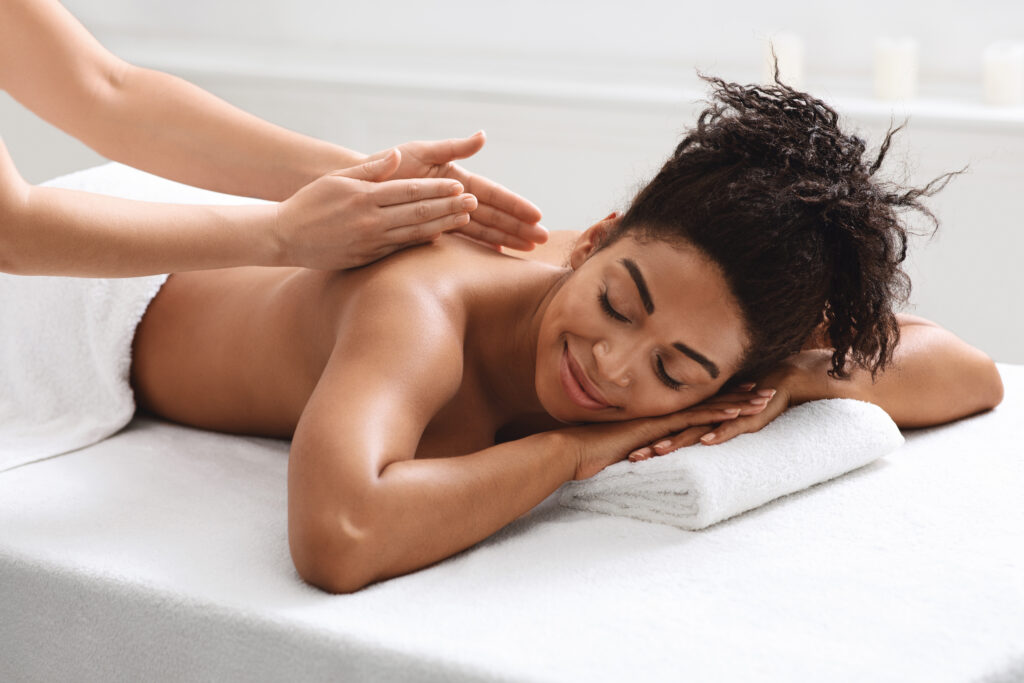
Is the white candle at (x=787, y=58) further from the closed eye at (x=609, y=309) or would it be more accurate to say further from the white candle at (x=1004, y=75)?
the closed eye at (x=609, y=309)

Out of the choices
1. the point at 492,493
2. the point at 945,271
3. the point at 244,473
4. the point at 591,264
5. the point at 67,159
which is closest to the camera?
the point at 492,493

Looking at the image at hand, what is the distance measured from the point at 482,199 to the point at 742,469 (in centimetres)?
51

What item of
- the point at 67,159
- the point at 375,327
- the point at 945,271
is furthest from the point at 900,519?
the point at 67,159

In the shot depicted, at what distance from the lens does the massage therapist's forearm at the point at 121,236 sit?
4.09 ft

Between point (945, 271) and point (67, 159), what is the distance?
103 inches

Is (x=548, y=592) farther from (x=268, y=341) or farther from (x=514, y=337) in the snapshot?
(x=268, y=341)

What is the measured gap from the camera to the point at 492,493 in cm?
124

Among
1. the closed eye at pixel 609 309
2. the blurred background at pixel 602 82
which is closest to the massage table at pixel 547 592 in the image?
the closed eye at pixel 609 309

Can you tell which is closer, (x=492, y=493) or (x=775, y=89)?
(x=492, y=493)

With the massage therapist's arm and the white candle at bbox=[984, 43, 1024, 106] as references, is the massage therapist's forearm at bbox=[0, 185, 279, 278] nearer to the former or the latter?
the massage therapist's arm

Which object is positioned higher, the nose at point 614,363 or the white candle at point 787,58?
the white candle at point 787,58

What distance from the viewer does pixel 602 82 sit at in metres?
3.05

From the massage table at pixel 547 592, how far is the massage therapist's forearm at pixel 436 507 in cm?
2

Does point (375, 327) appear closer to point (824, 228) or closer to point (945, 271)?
point (824, 228)
